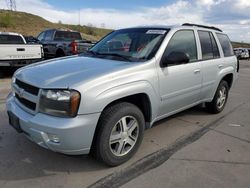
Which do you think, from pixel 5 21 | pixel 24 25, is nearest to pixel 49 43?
pixel 5 21

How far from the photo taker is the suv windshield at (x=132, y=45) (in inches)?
157

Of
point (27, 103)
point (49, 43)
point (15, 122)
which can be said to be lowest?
point (15, 122)

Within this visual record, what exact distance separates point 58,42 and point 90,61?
30.9 feet

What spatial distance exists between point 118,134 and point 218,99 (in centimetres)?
312

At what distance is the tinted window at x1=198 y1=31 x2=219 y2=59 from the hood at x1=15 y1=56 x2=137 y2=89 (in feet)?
6.37

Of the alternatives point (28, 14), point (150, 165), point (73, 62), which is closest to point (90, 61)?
point (73, 62)

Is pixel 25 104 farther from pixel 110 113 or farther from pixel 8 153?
pixel 110 113

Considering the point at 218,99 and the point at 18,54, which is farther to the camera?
the point at 18,54

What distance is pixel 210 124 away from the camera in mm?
5254

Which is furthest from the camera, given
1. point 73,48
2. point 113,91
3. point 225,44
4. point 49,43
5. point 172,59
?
point 49,43

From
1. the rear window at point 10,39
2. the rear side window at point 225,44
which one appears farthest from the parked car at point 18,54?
the rear side window at point 225,44

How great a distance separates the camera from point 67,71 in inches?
134

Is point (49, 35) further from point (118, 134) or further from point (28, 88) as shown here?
point (118, 134)

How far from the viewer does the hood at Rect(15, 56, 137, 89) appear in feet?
10.2
